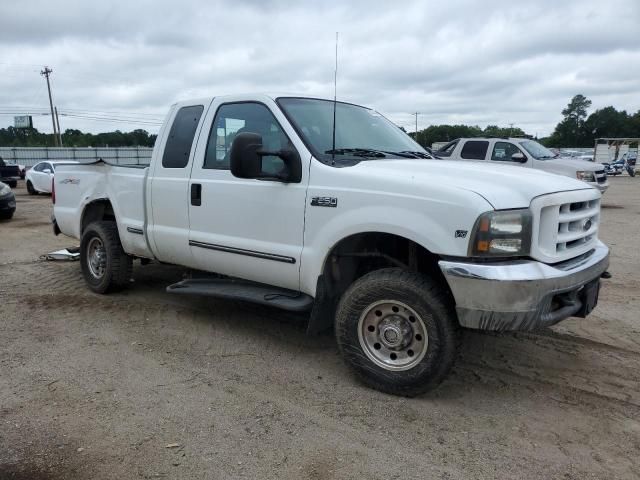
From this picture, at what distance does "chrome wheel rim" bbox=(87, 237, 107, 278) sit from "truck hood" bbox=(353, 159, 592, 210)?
Answer: 355cm

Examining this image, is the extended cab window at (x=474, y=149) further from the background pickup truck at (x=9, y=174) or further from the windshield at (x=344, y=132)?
the background pickup truck at (x=9, y=174)

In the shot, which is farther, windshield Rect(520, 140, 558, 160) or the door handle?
windshield Rect(520, 140, 558, 160)

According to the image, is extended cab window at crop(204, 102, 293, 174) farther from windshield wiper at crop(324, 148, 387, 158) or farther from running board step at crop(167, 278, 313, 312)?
running board step at crop(167, 278, 313, 312)

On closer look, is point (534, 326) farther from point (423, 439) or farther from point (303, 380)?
point (303, 380)

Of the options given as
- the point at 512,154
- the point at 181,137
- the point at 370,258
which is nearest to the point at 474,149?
the point at 512,154

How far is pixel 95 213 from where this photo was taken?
6.68m

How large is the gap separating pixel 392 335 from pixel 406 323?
130mm

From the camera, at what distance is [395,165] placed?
4059 mm

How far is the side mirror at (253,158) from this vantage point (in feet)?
13.1

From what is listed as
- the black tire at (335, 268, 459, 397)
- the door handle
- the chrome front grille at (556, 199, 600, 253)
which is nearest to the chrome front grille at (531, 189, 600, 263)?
the chrome front grille at (556, 199, 600, 253)

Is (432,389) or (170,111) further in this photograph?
(170,111)

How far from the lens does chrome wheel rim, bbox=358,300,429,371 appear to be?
3715 millimetres

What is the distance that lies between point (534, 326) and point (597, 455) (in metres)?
0.76

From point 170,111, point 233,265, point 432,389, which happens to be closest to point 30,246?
point 170,111
